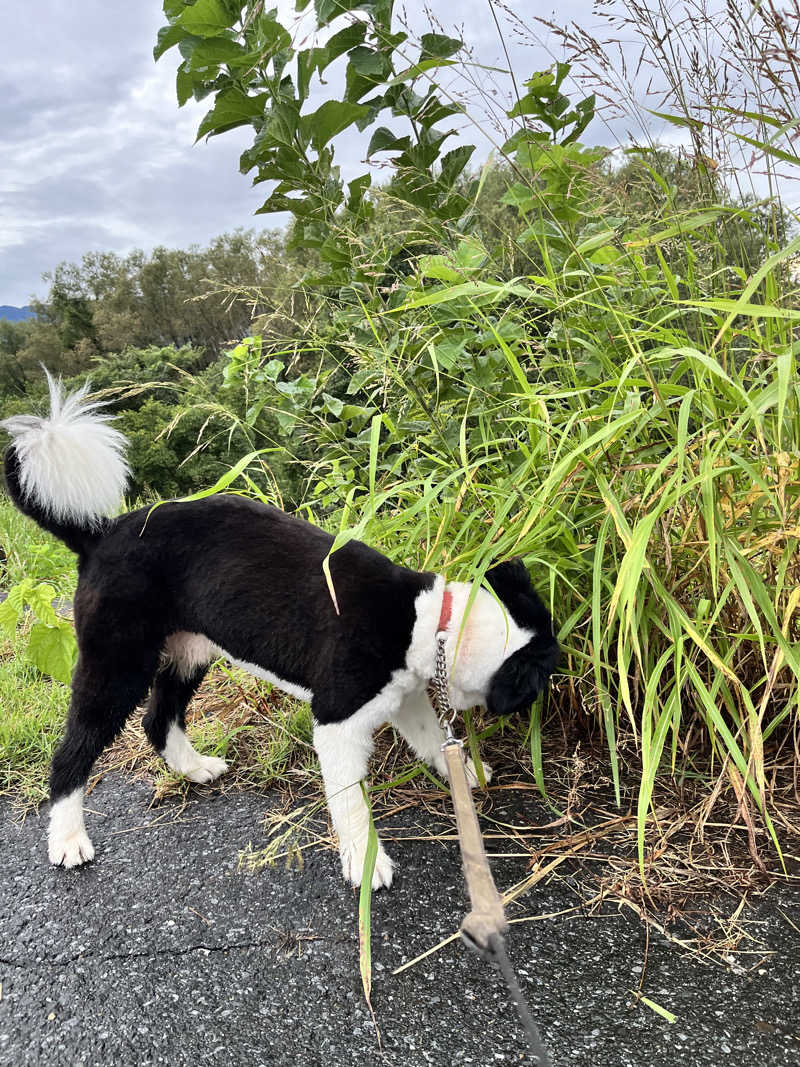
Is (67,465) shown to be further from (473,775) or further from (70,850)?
(473,775)

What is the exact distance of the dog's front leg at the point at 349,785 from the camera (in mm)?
1732

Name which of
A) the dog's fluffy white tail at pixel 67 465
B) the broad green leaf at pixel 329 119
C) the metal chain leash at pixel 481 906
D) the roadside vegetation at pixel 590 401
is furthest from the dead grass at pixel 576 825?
the broad green leaf at pixel 329 119

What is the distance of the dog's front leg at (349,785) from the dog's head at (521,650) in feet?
1.10

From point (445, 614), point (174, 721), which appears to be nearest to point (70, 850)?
point (174, 721)

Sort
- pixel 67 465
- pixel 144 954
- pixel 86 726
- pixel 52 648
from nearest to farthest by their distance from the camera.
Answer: pixel 144 954 < pixel 67 465 < pixel 86 726 < pixel 52 648

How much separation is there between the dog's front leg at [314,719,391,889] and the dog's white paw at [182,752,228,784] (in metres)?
0.68

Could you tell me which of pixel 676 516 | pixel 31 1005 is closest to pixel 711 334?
pixel 676 516

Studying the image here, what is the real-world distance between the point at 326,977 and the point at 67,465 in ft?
4.45

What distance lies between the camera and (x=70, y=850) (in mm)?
1961

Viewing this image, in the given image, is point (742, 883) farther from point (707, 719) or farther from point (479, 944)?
point (479, 944)

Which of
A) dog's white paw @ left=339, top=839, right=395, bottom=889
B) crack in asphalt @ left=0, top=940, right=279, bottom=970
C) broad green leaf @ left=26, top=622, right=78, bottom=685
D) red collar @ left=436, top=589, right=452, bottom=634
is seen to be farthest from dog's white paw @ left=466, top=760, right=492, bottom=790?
broad green leaf @ left=26, top=622, right=78, bottom=685

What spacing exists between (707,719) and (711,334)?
1.12m

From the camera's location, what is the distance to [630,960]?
58.6 inches

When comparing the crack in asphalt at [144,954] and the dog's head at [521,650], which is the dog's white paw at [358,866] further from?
the dog's head at [521,650]
